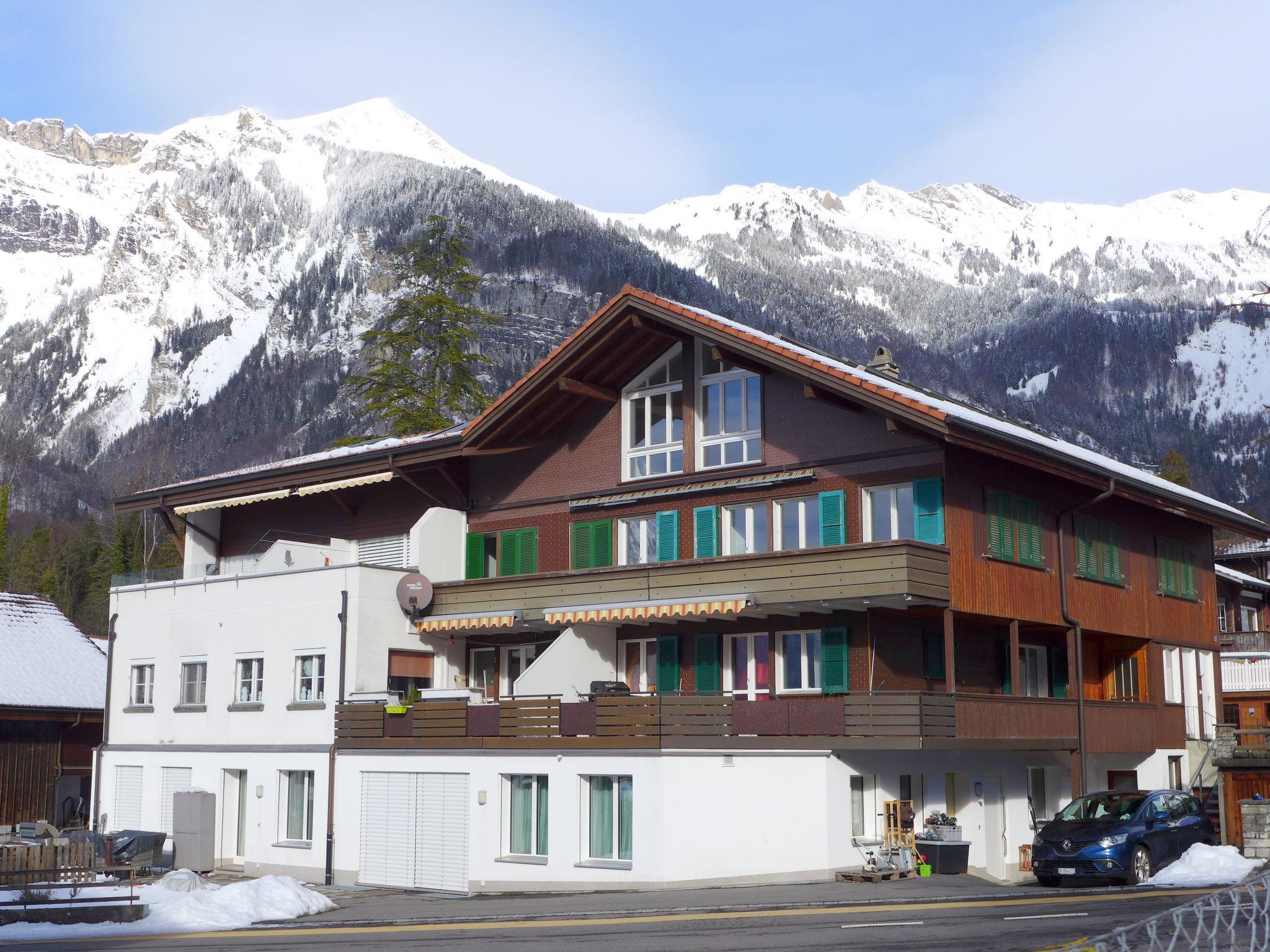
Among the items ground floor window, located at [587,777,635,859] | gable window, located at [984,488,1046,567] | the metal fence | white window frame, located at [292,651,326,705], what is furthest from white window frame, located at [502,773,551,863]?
the metal fence

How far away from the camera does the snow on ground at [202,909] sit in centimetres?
2111

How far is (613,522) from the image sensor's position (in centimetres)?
3509

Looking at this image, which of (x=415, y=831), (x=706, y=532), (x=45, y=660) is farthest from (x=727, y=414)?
(x=45, y=660)

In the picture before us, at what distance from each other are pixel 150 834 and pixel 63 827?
10239 millimetres

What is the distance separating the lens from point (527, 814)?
28609 mm

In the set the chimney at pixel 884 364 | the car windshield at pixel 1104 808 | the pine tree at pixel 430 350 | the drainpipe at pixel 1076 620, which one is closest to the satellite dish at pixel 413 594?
the chimney at pixel 884 364

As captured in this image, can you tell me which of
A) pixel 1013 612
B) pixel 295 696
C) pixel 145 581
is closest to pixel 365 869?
pixel 295 696

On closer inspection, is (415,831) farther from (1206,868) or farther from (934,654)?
(1206,868)

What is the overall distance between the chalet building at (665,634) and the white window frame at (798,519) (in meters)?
0.06

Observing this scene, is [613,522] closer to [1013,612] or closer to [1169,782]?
[1013,612]

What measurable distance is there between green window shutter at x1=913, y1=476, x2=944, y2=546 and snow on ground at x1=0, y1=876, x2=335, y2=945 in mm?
13387

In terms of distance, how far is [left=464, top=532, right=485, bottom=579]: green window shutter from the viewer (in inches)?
1457

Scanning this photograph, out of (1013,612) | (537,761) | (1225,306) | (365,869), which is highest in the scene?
(1225,306)

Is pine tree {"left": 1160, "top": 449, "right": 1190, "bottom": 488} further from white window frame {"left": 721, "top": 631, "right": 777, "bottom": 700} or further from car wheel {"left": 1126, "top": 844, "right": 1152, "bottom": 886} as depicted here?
car wheel {"left": 1126, "top": 844, "right": 1152, "bottom": 886}
